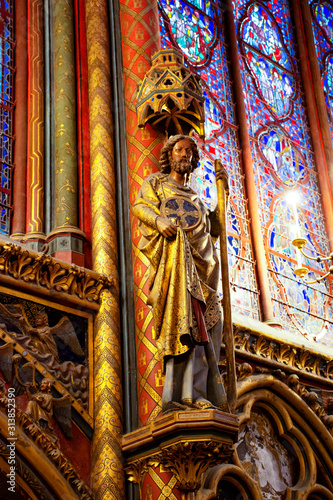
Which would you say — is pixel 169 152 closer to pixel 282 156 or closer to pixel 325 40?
pixel 282 156

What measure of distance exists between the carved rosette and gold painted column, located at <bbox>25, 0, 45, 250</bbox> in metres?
0.89

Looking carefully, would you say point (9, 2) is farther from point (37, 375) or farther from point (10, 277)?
point (37, 375)

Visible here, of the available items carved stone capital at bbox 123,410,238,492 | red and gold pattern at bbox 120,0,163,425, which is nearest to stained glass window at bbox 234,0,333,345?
red and gold pattern at bbox 120,0,163,425

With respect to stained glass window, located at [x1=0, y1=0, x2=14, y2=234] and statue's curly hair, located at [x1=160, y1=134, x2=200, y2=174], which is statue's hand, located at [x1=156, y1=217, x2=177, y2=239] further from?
stained glass window, located at [x1=0, y1=0, x2=14, y2=234]

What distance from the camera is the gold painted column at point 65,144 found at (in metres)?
6.18

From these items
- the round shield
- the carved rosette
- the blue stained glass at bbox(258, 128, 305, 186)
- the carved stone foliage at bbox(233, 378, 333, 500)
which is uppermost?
the blue stained glass at bbox(258, 128, 305, 186)

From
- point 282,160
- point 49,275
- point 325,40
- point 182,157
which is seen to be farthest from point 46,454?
point 325,40

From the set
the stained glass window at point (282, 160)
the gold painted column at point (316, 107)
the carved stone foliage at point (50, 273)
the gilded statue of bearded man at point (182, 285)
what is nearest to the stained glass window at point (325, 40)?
the gold painted column at point (316, 107)

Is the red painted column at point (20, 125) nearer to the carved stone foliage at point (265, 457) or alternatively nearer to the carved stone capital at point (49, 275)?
the carved stone capital at point (49, 275)

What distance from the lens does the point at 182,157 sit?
6031mm

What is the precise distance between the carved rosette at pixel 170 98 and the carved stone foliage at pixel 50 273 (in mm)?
1496

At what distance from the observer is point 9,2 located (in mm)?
7414

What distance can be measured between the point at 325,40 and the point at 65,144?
6.14 meters

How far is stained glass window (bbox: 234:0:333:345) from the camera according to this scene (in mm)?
8797
